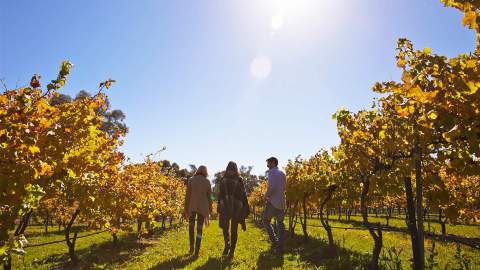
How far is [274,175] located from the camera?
10.4m

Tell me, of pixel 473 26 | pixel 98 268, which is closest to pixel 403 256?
pixel 98 268

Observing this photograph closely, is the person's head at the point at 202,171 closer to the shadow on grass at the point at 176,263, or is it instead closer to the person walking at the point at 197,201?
the person walking at the point at 197,201

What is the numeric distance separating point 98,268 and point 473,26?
31.0 feet

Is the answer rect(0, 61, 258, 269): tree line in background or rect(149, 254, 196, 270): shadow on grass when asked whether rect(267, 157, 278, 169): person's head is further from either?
rect(0, 61, 258, 269): tree line in background

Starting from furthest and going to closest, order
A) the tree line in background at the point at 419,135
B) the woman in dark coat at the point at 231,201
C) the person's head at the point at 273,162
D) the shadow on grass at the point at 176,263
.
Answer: the person's head at the point at 273,162, the woman in dark coat at the point at 231,201, the shadow on grass at the point at 176,263, the tree line in background at the point at 419,135

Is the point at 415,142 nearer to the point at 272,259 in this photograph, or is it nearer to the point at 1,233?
the point at 272,259

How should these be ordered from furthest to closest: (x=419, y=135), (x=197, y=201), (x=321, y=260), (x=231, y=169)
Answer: (x=197, y=201)
(x=321, y=260)
(x=231, y=169)
(x=419, y=135)

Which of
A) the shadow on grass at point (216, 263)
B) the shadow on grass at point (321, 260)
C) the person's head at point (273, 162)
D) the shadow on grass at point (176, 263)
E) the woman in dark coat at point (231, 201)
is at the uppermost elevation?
the person's head at point (273, 162)

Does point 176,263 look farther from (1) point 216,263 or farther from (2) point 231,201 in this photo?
(2) point 231,201

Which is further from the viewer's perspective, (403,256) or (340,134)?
(403,256)

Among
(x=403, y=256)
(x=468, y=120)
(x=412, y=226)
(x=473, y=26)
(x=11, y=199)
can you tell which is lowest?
(x=403, y=256)

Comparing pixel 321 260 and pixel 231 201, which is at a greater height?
pixel 231 201

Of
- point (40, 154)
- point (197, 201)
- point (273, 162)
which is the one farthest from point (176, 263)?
point (40, 154)

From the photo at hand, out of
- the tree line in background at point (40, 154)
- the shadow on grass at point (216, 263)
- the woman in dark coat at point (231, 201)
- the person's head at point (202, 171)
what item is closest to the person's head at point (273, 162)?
the woman in dark coat at point (231, 201)
